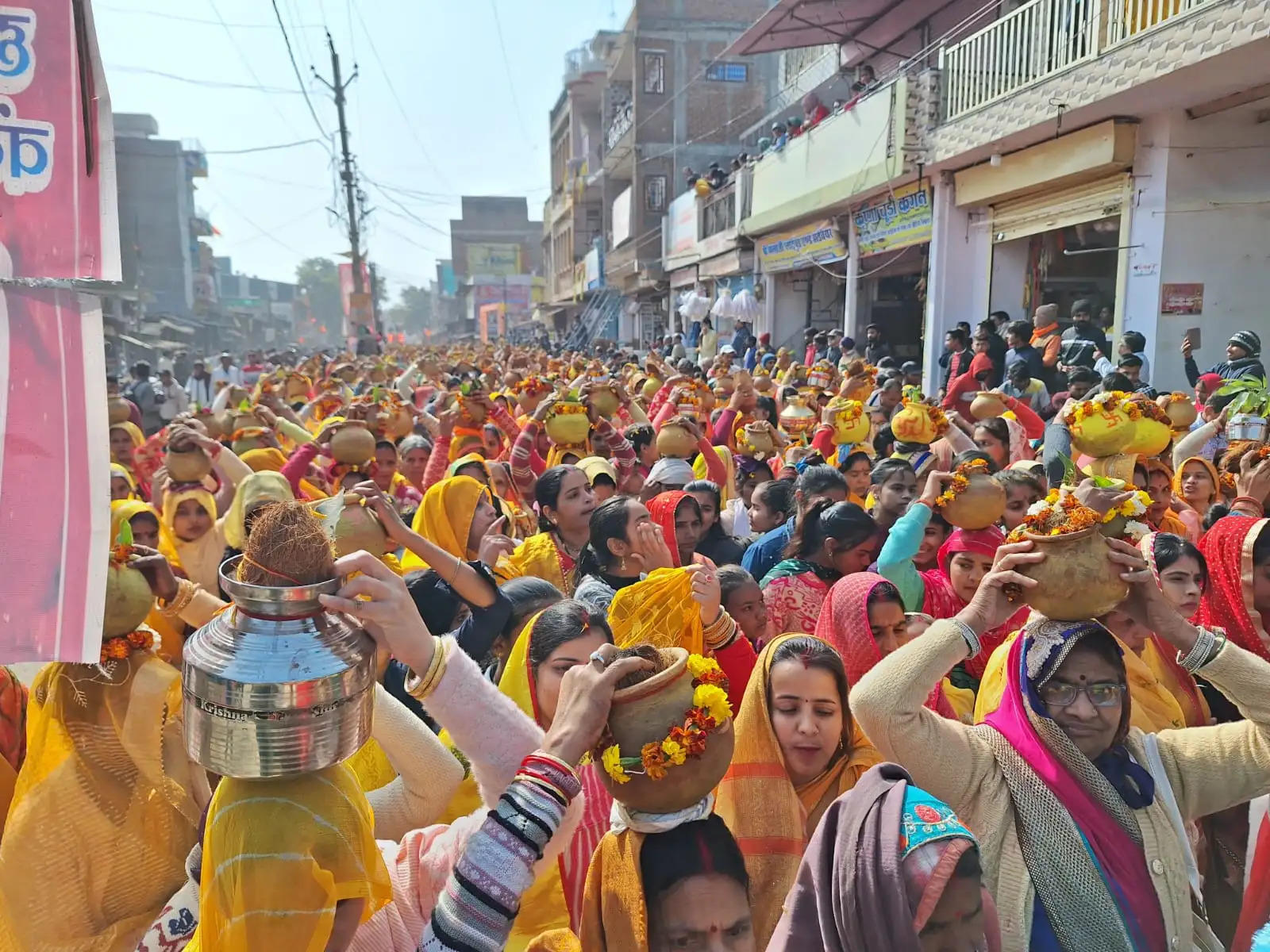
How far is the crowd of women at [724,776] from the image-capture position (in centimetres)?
154

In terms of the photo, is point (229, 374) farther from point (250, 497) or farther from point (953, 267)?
point (250, 497)

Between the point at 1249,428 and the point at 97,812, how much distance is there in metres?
5.73

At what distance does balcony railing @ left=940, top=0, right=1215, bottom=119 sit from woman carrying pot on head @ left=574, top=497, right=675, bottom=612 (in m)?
7.91

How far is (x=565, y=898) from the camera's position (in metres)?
2.16

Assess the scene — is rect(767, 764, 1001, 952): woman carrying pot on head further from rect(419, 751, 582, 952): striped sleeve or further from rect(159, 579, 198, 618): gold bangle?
rect(159, 579, 198, 618): gold bangle

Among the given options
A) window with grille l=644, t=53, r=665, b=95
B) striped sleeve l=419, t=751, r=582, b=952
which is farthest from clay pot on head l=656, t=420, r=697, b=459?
window with grille l=644, t=53, r=665, b=95

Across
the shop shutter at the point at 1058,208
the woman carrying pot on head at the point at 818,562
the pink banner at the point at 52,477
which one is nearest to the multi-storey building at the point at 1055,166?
the shop shutter at the point at 1058,208

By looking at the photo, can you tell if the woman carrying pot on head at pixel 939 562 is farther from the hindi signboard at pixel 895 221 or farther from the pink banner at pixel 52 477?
the hindi signboard at pixel 895 221

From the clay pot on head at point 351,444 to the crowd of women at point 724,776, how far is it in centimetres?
174

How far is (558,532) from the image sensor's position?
4711mm

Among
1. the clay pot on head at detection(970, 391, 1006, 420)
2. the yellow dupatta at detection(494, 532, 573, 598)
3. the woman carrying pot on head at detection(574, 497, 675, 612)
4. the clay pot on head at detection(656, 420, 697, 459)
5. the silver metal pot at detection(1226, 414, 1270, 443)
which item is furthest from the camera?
the clay pot on head at detection(970, 391, 1006, 420)

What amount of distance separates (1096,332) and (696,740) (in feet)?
35.2

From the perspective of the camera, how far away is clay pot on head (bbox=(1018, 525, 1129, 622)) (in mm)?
2104

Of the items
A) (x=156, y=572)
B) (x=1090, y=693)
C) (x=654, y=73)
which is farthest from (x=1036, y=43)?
(x=654, y=73)
